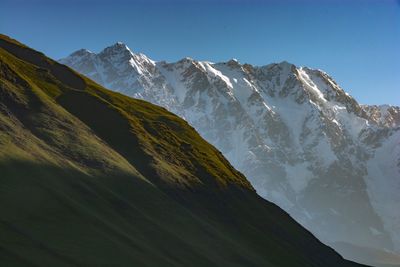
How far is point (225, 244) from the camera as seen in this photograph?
120562mm

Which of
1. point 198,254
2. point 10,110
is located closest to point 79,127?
point 10,110

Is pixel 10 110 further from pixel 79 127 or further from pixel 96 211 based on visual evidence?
pixel 96 211

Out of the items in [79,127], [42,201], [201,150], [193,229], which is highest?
[201,150]

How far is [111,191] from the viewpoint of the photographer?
363 feet

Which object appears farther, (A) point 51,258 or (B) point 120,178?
(B) point 120,178

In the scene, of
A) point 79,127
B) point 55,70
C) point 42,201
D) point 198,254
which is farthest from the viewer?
point 55,70

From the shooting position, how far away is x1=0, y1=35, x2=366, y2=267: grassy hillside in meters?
86.1

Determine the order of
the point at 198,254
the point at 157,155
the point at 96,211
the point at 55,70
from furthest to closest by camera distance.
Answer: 1. the point at 55,70
2. the point at 157,155
3. the point at 198,254
4. the point at 96,211

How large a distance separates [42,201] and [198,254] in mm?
27834

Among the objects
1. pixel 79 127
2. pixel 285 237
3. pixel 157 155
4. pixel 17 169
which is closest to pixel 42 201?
pixel 17 169

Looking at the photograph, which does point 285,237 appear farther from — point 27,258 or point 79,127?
point 27,258

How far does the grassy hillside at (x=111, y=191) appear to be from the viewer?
8606cm

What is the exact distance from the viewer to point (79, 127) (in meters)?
133

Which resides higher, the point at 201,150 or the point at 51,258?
the point at 201,150
